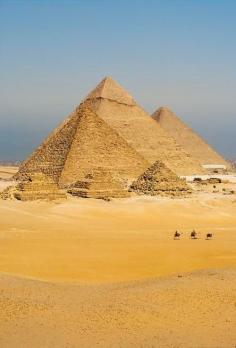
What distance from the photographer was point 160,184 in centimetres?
2980

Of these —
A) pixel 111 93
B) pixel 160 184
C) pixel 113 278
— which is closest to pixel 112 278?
pixel 113 278

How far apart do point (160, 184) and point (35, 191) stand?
299 inches

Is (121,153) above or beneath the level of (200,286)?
above

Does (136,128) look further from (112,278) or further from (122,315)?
(122,315)

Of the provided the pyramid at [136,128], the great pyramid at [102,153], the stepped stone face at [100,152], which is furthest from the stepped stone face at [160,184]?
the pyramid at [136,128]

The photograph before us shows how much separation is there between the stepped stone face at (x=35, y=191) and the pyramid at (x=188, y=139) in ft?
125

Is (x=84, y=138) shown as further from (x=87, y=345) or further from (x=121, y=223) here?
(x=87, y=345)

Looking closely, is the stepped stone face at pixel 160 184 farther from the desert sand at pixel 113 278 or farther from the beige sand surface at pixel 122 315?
the beige sand surface at pixel 122 315

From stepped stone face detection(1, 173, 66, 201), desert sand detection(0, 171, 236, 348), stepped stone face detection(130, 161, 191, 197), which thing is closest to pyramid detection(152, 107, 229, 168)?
stepped stone face detection(130, 161, 191, 197)

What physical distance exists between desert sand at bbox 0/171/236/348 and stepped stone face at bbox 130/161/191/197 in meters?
5.51

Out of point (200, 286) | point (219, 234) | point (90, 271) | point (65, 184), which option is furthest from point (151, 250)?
point (65, 184)

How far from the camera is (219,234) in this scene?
17719mm

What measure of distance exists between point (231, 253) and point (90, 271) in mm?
4036

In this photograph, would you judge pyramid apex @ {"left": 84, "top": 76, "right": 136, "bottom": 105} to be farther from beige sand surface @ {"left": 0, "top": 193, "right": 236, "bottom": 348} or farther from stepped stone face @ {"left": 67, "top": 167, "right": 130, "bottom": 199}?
beige sand surface @ {"left": 0, "top": 193, "right": 236, "bottom": 348}
